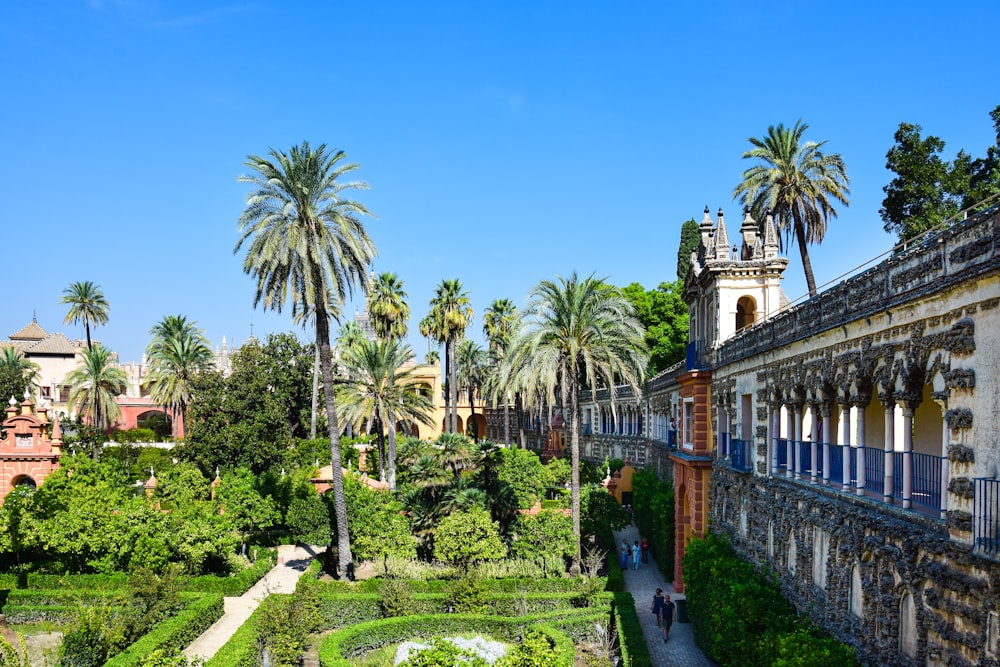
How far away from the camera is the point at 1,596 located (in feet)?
91.0

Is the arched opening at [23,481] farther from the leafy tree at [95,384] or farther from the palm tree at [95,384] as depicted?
the leafy tree at [95,384]

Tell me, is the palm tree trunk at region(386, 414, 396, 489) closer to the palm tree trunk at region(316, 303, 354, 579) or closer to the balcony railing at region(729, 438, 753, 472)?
the palm tree trunk at region(316, 303, 354, 579)

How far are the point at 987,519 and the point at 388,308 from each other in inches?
2028

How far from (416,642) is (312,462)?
3152cm

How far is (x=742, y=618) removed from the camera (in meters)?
17.3

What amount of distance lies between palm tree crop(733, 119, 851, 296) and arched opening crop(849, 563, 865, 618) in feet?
77.5

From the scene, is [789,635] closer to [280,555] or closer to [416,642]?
[416,642]

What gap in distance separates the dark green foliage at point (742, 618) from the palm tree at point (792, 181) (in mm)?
17399

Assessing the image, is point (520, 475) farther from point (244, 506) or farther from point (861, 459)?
point (861, 459)

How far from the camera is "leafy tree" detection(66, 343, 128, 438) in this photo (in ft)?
203

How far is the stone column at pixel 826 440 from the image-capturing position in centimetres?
1566

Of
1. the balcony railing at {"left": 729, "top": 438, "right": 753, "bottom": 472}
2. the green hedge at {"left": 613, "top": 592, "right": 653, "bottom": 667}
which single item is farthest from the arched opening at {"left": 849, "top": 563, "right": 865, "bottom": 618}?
the balcony railing at {"left": 729, "top": 438, "right": 753, "bottom": 472}

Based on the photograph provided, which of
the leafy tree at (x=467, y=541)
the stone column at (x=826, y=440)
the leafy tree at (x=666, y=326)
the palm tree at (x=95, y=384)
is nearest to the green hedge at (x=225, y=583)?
the leafy tree at (x=467, y=541)

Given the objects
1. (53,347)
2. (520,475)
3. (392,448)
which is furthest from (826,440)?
(53,347)
